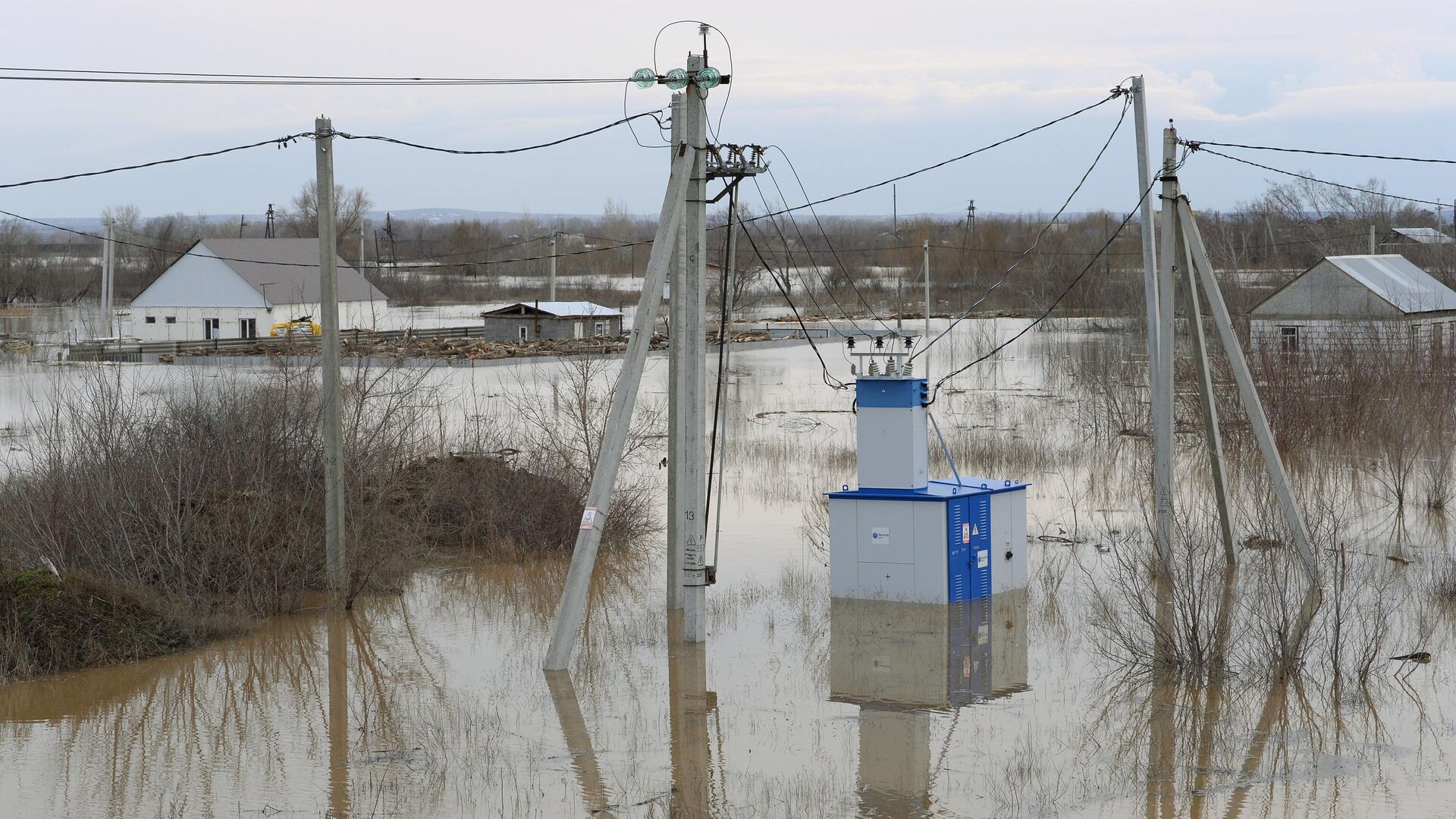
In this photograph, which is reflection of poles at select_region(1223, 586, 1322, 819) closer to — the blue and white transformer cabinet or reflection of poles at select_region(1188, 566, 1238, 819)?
reflection of poles at select_region(1188, 566, 1238, 819)

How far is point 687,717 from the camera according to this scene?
11.6 meters

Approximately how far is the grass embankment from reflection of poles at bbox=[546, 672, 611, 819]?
4.21 metres

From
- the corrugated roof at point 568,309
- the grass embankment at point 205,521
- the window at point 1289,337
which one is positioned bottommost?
the grass embankment at point 205,521

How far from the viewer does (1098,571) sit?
17312mm

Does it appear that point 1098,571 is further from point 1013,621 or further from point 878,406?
point 878,406

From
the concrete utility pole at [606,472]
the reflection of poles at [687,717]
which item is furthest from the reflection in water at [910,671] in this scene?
the concrete utility pole at [606,472]

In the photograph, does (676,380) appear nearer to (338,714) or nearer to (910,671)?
(910,671)

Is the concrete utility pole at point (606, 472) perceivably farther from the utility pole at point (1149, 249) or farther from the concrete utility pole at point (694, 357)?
the utility pole at point (1149, 249)

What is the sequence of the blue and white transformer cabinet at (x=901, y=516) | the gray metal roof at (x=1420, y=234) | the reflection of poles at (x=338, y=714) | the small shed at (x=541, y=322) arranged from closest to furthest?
the reflection of poles at (x=338, y=714), the blue and white transformer cabinet at (x=901, y=516), the small shed at (x=541, y=322), the gray metal roof at (x=1420, y=234)

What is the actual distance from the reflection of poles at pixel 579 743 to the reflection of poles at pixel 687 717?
505mm

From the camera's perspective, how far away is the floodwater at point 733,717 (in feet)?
30.8

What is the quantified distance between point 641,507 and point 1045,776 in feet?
39.1

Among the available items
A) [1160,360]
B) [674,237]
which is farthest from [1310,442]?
[674,237]

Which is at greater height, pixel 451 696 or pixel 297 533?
pixel 297 533
